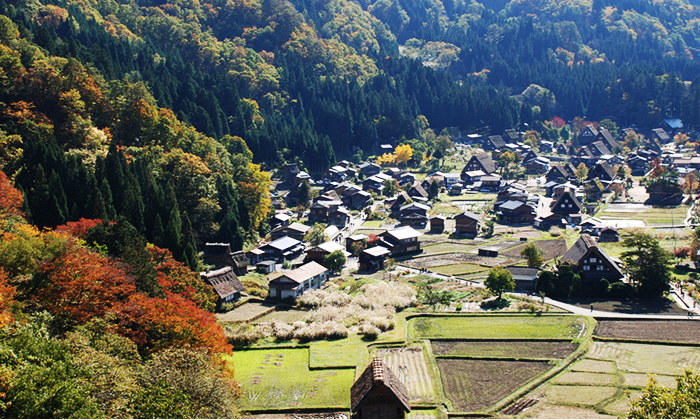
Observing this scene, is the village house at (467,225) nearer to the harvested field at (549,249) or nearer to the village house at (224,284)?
the harvested field at (549,249)

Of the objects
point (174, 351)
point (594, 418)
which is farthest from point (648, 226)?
point (174, 351)

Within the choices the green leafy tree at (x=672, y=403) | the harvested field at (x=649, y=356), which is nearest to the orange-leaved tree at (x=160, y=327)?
the green leafy tree at (x=672, y=403)

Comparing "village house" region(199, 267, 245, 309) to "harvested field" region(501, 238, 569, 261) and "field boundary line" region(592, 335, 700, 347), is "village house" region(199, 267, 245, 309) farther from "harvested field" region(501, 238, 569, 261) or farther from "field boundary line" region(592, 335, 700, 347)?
"harvested field" region(501, 238, 569, 261)

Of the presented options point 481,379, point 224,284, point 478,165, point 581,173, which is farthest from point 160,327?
point 581,173

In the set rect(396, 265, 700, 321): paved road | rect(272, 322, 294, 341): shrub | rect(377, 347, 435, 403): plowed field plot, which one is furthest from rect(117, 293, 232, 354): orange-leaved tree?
rect(396, 265, 700, 321): paved road

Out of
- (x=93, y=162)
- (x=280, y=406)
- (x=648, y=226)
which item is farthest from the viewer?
(x=648, y=226)

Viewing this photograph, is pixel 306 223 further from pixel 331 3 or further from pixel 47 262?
pixel 331 3
